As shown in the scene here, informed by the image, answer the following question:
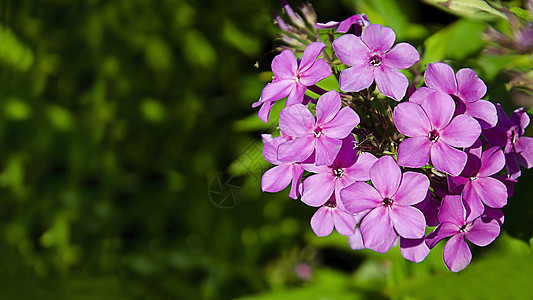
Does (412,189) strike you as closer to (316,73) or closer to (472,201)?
(472,201)

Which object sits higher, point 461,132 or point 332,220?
point 461,132

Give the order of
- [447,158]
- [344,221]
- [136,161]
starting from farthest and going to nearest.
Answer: [136,161] < [344,221] < [447,158]

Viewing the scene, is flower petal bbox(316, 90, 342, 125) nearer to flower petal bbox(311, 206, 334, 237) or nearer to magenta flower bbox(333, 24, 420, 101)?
magenta flower bbox(333, 24, 420, 101)

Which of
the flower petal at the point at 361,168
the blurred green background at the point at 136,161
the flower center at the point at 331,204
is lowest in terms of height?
the blurred green background at the point at 136,161

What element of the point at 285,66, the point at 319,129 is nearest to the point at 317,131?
the point at 319,129

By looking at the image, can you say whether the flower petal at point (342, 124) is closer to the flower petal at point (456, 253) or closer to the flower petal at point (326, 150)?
the flower petal at point (326, 150)

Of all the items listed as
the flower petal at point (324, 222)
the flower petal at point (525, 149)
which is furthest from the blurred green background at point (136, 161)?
the flower petal at point (525, 149)

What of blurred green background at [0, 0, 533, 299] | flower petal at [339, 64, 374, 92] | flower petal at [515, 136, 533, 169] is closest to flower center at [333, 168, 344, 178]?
flower petal at [339, 64, 374, 92]
